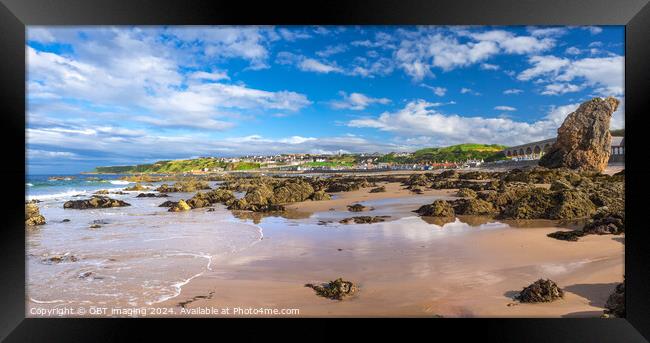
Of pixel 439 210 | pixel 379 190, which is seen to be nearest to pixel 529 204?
pixel 439 210

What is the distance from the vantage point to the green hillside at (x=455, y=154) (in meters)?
3.77

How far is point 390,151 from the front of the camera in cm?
399

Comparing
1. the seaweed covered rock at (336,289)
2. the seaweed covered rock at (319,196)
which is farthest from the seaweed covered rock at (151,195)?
the seaweed covered rock at (336,289)

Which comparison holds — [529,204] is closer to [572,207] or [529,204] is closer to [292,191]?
[572,207]

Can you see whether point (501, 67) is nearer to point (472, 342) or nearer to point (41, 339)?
point (472, 342)

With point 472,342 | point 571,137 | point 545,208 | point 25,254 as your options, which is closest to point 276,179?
point 25,254

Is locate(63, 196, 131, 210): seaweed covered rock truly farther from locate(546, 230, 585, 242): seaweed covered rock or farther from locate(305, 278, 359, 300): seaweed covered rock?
locate(546, 230, 585, 242): seaweed covered rock

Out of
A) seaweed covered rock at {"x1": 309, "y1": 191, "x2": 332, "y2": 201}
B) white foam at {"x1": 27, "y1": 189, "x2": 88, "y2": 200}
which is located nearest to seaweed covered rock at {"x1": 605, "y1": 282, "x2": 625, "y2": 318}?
seaweed covered rock at {"x1": 309, "y1": 191, "x2": 332, "y2": 201}

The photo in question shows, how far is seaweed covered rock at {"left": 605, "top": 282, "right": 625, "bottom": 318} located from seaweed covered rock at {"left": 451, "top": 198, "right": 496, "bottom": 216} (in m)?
1.60

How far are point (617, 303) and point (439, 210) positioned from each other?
71.8 inches

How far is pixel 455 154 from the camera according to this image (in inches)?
153

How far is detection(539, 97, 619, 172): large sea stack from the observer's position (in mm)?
3561
